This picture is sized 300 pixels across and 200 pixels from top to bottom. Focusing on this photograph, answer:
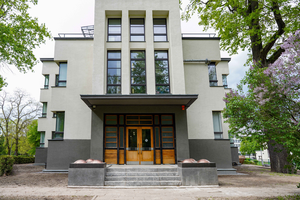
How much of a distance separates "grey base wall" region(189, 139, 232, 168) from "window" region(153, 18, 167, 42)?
22.4 feet

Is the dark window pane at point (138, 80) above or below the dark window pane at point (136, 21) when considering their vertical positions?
below

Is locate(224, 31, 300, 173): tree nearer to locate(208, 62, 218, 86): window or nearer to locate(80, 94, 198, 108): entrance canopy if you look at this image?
locate(80, 94, 198, 108): entrance canopy

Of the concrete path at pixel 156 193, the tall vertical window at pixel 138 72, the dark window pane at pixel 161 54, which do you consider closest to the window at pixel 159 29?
the dark window pane at pixel 161 54

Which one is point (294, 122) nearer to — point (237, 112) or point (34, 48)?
point (237, 112)

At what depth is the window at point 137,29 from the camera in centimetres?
1412

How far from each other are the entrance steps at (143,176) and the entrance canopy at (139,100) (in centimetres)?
351

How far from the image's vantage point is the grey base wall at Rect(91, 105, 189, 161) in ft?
40.4

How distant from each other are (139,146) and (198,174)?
4.41m

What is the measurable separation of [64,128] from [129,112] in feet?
13.8

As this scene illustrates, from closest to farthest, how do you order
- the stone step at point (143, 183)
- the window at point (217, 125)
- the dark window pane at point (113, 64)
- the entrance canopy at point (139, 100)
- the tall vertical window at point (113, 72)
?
1. the stone step at point (143, 183)
2. the entrance canopy at point (139, 100)
3. the tall vertical window at point (113, 72)
4. the dark window pane at point (113, 64)
5. the window at point (217, 125)

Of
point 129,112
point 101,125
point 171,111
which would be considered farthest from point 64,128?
point 171,111

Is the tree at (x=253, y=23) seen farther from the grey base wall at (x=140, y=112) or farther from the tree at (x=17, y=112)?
the tree at (x=17, y=112)

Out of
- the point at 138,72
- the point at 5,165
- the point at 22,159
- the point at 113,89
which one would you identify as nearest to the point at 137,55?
the point at 138,72

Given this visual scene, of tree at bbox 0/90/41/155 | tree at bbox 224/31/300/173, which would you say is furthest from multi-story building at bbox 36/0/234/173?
tree at bbox 0/90/41/155
